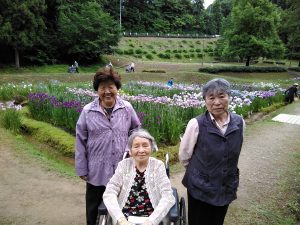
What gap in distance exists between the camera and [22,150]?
23.4 ft

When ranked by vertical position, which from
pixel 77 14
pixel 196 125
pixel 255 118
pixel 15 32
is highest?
pixel 77 14

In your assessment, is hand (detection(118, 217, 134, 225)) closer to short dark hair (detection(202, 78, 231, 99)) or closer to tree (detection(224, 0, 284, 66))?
short dark hair (detection(202, 78, 231, 99))

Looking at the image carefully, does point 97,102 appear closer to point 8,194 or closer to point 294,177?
point 8,194

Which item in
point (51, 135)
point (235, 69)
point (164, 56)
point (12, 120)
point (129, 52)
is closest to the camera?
point (51, 135)

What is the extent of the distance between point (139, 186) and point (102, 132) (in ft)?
1.97

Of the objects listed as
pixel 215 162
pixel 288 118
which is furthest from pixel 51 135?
pixel 288 118

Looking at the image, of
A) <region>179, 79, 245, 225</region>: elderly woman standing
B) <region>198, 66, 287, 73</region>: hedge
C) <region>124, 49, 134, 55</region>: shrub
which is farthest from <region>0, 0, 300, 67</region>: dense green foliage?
<region>179, 79, 245, 225</region>: elderly woman standing

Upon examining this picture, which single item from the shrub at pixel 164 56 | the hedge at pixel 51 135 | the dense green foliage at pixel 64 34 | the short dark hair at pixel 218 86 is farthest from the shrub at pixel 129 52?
the short dark hair at pixel 218 86

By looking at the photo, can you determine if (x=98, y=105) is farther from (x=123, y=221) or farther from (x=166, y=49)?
(x=166, y=49)

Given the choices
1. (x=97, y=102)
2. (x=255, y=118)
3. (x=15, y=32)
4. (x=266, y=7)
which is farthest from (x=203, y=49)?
(x=97, y=102)

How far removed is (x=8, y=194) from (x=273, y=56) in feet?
100

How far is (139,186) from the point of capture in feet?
8.96

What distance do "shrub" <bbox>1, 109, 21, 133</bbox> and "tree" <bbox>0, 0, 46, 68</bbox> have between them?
684 inches

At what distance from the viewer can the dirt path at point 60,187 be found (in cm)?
433
